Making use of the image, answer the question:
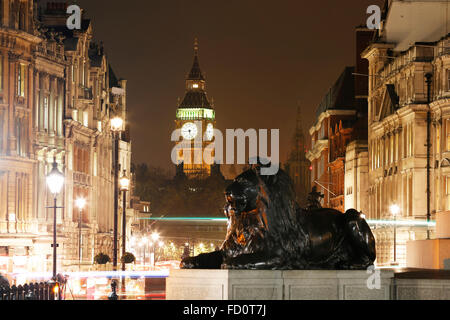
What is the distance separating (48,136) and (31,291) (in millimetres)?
46428

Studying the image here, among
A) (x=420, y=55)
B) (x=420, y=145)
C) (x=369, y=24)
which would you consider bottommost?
(x=420, y=145)

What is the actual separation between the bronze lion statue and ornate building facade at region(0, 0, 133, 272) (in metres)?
43.2

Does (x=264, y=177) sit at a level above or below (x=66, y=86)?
below

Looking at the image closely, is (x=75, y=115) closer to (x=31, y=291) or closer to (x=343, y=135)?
(x=343, y=135)

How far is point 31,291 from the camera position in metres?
21.5

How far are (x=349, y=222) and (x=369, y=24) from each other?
73.7m

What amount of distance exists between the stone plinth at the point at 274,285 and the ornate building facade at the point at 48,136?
44009 millimetres

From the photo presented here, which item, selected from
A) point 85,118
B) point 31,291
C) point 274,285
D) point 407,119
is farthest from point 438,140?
point 274,285

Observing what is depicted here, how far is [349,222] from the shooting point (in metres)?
16.0

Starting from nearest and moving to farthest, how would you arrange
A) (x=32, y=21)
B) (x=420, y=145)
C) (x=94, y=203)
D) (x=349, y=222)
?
(x=349, y=222) → (x=32, y=21) → (x=420, y=145) → (x=94, y=203)

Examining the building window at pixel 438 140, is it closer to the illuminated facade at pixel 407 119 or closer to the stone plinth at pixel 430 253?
the illuminated facade at pixel 407 119
